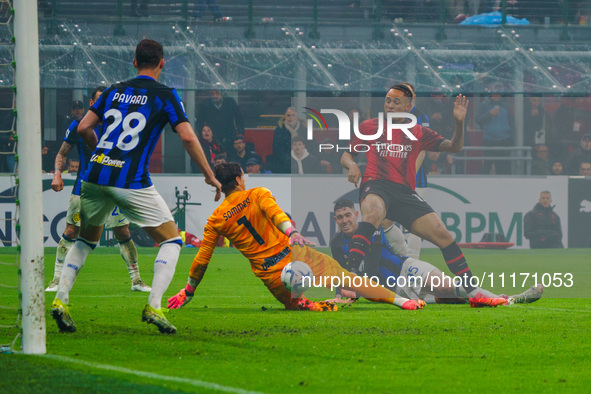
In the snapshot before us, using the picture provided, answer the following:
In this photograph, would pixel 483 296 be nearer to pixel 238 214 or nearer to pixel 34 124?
pixel 238 214

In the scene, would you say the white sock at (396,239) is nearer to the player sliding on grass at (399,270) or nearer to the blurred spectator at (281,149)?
the player sliding on grass at (399,270)

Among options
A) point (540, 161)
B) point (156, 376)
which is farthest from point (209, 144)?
point (156, 376)

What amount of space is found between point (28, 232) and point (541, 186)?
901 centimetres

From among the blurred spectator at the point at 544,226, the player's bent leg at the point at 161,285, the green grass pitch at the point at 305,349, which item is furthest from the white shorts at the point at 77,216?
the blurred spectator at the point at 544,226

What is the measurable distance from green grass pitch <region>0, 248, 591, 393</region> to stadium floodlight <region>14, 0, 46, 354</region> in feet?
0.67

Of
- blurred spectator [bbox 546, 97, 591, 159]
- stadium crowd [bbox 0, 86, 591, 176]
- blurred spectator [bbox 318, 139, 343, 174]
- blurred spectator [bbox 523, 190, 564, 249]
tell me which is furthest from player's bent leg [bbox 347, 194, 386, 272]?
blurred spectator [bbox 546, 97, 591, 159]

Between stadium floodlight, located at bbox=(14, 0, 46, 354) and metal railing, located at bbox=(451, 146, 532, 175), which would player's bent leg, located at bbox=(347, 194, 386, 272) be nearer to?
stadium floodlight, located at bbox=(14, 0, 46, 354)

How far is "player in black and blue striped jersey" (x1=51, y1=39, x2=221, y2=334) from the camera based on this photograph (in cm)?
541

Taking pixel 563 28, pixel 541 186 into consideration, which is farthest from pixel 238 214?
pixel 563 28

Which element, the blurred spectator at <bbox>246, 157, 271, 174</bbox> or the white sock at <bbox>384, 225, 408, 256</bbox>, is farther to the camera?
the blurred spectator at <bbox>246, 157, 271, 174</bbox>

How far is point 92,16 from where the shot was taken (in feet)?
55.0

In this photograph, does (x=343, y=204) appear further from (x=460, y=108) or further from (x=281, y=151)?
(x=281, y=151)

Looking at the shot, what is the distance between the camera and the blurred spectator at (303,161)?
8.48m

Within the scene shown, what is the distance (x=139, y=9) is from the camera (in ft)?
55.3
